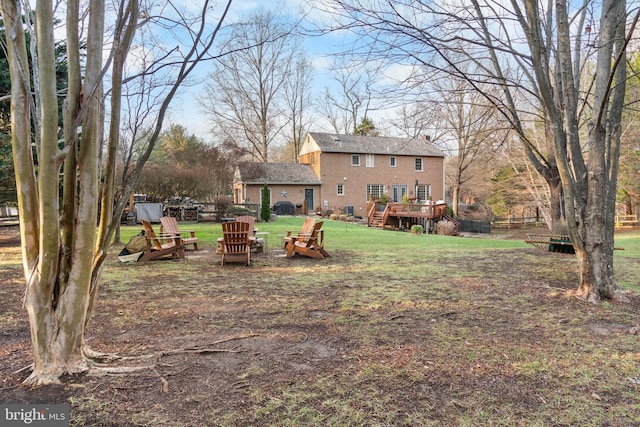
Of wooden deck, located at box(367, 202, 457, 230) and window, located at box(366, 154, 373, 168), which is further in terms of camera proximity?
window, located at box(366, 154, 373, 168)

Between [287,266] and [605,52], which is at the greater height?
[605,52]

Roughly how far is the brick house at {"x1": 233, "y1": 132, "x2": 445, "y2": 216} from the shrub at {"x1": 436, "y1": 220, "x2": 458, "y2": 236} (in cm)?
1002

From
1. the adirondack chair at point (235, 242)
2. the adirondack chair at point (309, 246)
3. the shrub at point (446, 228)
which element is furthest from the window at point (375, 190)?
the adirondack chair at point (235, 242)

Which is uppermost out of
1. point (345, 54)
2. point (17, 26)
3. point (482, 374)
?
point (345, 54)

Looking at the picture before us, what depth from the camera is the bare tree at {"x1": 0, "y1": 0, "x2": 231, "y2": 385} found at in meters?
2.51

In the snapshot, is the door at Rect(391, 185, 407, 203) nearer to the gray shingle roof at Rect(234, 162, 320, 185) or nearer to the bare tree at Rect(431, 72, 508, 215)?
the bare tree at Rect(431, 72, 508, 215)

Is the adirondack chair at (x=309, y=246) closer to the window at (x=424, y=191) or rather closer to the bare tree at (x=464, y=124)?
the bare tree at (x=464, y=124)

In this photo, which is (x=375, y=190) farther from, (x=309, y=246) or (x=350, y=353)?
(x=350, y=353)

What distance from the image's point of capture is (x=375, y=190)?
34.3 m

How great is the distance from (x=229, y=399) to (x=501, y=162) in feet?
87.1

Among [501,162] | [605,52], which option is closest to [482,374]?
[605,52]

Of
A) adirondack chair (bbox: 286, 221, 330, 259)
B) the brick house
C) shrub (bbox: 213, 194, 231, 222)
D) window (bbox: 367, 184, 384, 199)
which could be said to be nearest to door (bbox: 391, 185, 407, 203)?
the brick house

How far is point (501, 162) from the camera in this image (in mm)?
25203

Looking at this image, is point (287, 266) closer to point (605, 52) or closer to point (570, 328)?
point (570, 328)
